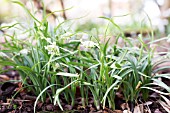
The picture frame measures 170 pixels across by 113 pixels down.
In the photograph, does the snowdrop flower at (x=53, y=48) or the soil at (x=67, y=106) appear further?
the soil at (x=67, y=106)

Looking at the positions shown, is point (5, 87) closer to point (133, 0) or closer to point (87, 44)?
point (87, 44)

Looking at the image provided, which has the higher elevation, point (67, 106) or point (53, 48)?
point (53, 48)

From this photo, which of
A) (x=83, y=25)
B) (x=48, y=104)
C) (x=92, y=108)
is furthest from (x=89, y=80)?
(x=83, y=25)

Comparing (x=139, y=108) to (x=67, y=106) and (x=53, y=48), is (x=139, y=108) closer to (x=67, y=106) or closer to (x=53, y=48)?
(x=67, y=106)

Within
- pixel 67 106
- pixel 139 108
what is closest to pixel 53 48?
pixel 67 106

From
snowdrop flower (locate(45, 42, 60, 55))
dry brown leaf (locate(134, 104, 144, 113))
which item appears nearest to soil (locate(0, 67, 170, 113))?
dry brown leaf (locate(134, 104, 144, 113))

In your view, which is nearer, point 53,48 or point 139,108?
point 53,48

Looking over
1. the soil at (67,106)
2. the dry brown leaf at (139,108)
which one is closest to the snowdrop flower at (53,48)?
the soil at (67,106)

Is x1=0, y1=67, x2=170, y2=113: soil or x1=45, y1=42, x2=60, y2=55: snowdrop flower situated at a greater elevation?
x1=45, y1=42, x2=60, y2=55: snowdrop flower

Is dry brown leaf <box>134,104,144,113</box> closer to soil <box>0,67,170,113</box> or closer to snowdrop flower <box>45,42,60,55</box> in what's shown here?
soil <box>0,67,170,113</box>

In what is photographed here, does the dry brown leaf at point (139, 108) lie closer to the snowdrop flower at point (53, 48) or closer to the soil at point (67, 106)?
the soil at point (67, 106)

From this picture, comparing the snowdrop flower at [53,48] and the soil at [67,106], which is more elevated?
the snowdrop flower at [53,48]
